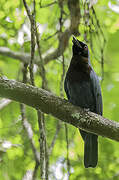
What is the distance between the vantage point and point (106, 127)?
9.73ft

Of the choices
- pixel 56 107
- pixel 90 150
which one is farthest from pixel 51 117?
pixel 56 107

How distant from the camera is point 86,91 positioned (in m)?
4.00

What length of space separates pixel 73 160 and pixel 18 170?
1083mm

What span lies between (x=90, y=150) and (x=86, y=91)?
838mm

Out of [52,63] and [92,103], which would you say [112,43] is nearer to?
[52,63]

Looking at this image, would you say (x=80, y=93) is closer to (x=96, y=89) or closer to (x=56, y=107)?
(x=96, y=89)

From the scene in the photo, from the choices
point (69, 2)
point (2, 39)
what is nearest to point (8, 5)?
point (69, 2)

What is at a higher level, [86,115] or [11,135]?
[11,135]

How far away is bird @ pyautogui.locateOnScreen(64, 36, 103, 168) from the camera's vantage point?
13.0ft

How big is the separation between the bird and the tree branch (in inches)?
31.5

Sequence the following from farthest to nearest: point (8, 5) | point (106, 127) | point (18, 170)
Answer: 1. point (18, 170)
2. point (8, 5)
3. point (106, 127)

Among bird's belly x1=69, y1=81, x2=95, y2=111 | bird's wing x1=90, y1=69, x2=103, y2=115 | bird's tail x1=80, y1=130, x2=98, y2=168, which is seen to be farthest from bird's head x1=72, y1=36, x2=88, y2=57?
bird's tail x1=80, y1=130, x2=98, y2=168

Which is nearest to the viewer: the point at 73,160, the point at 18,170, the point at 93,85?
the point at 93,85

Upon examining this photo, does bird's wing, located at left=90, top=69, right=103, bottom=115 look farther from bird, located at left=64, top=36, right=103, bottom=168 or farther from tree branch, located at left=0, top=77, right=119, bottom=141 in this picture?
tree branch, located at left=0, top=77, right=119, bottom=141
